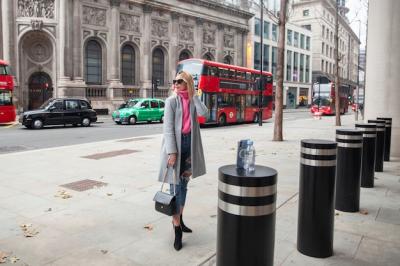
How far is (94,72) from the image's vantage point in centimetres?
3759

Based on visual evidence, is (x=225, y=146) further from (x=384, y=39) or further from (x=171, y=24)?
(x=171, y=24)

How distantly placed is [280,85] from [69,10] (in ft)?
85.8

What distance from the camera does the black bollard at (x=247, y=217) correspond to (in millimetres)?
2768

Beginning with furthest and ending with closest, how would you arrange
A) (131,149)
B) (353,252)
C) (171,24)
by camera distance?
1. (171,24)
2. (131,149)
3. (353,252)

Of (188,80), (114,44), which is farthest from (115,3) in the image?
(188,80)

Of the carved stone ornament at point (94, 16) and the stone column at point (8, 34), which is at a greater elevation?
the carved stone ornament at point (94, 16)

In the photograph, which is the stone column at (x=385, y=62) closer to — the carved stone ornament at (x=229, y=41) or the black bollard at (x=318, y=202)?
the black bollard at (x=318, y=202)

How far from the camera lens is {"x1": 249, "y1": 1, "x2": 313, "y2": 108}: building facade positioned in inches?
2437

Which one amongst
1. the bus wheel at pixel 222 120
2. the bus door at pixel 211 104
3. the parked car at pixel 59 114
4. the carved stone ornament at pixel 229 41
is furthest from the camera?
the carved stone ornament at pixel 229 41

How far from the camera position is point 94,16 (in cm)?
3669

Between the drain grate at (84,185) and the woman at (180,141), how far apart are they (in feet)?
10.5

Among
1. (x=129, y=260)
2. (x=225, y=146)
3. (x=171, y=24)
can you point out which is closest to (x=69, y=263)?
(x=129, y=260)

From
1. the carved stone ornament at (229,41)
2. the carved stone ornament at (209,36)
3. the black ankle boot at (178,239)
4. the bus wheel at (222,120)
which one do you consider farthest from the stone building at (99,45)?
the black ankle boot at (178,239)

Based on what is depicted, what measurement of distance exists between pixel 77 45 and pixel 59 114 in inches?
567
